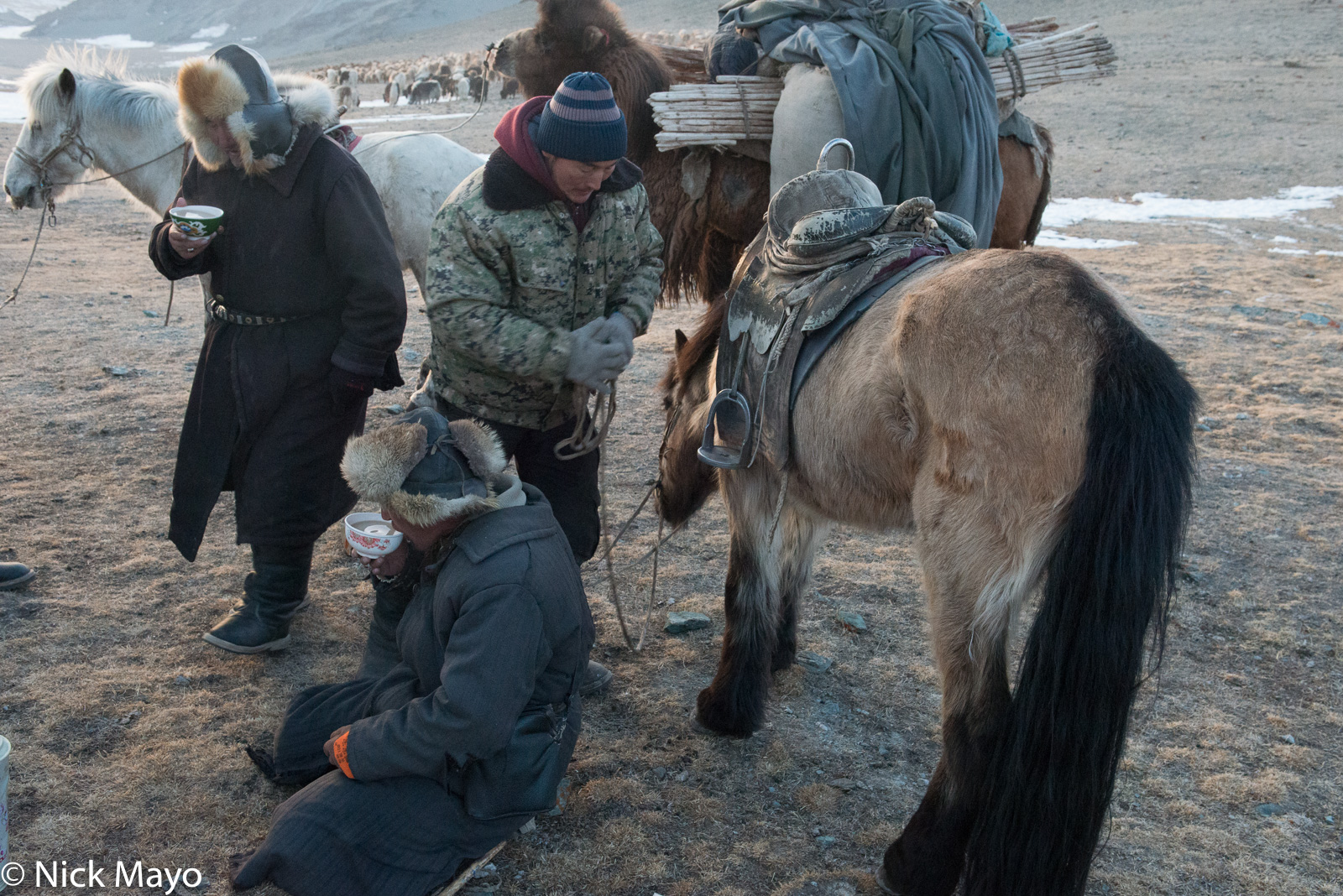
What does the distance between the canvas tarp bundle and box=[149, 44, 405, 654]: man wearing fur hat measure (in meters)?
1.96

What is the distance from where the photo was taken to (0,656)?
2691 millimetres

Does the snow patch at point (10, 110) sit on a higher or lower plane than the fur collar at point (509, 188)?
higher

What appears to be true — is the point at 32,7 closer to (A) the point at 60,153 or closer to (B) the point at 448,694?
(A) the point at 60,153

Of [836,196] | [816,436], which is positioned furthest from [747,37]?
[816,436]

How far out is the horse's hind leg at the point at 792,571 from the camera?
2.67m

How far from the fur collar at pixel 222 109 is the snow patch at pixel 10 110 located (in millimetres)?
18533

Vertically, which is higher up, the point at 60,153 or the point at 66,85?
the point at 66,85

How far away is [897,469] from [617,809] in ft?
3.69

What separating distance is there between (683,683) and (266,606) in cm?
132

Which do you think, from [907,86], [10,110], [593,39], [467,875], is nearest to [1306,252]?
[907,86]

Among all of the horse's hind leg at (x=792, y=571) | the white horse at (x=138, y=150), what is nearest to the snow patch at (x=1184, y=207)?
the white horse at (x=138, y=150)

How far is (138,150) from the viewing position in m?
4.28

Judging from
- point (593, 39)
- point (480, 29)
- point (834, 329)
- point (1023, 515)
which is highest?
point (480, 29)

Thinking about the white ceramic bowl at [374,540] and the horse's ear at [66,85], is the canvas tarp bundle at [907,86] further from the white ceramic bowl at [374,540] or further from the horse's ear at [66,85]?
the horse's ear at [66,85]
